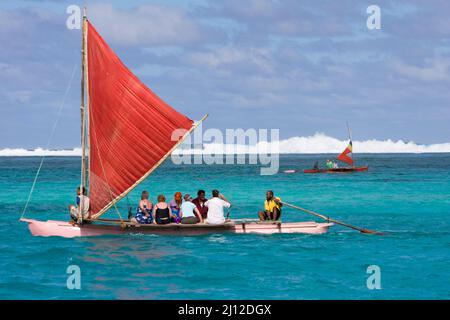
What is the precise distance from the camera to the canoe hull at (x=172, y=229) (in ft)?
81.9

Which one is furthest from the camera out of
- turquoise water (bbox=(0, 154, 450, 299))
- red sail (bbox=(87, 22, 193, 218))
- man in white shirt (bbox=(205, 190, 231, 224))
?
red sail (bbox=(87, 22, 193, 218))

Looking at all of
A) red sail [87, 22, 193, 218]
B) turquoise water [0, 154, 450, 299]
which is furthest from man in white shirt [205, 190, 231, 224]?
red sail [87, 22, 193, 218]

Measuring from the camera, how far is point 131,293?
57.7 feet

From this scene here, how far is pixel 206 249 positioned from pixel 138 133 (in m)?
5.05

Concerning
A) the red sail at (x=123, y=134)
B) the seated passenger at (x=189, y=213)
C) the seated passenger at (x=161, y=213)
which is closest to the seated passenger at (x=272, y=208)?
the seated passenger at (x=189, y=213)

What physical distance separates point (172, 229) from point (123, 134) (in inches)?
158

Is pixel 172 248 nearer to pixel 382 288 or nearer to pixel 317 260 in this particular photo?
pixel 317 260

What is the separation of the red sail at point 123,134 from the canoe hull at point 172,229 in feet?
2.70

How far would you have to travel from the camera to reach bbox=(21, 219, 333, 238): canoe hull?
982 inches

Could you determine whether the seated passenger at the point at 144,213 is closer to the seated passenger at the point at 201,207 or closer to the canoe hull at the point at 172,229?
the canoe hull at the point at 172,229

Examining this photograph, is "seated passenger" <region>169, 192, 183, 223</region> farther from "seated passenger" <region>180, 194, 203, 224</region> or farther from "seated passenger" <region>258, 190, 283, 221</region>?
"seated passenger" <region>258, 190, 283, 221</region>

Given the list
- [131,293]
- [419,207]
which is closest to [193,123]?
[131,293]

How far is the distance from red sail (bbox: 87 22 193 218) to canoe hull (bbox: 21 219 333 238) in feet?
2.70

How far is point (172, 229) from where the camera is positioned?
25.1m
